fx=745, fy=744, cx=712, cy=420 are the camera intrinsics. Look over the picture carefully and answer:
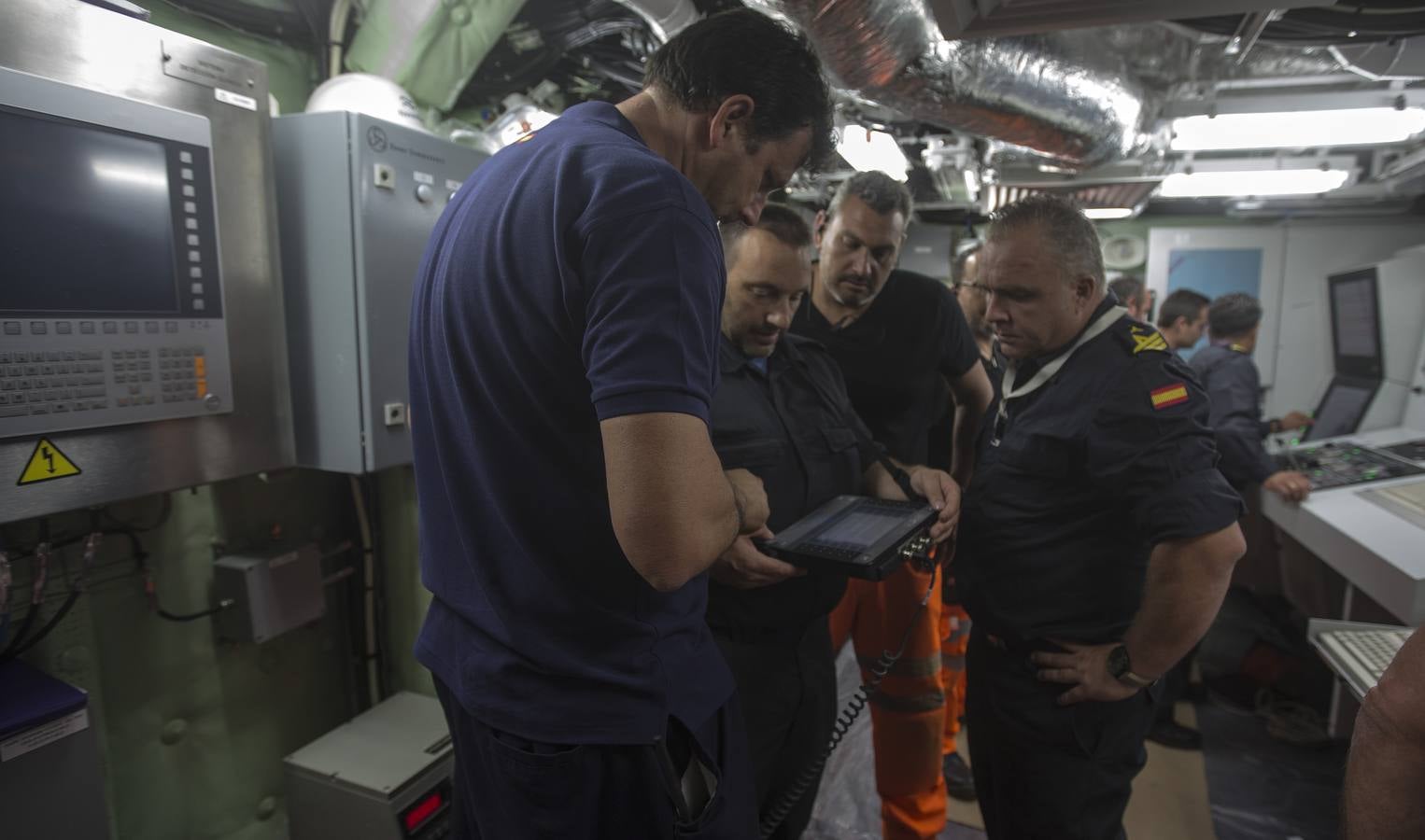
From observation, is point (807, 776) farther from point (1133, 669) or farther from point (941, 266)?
point (941, 266)

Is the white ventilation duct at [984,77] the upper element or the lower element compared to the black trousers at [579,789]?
upper

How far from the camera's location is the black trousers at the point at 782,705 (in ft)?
5.26

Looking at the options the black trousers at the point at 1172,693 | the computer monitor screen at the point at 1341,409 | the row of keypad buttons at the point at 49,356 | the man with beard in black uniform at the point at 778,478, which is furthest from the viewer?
the computer monitor screen at the point at 1341,409

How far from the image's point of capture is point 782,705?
64.5 inches

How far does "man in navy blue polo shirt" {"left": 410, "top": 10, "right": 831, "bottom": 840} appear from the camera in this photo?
780 millimetres

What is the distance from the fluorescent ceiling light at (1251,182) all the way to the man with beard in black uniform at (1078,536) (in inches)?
136

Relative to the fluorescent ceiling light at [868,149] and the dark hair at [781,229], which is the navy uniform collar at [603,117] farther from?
the fluorescent ceiling light at [868,149]

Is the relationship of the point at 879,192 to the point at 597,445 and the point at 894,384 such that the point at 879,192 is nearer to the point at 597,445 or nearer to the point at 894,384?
the point at 894,384

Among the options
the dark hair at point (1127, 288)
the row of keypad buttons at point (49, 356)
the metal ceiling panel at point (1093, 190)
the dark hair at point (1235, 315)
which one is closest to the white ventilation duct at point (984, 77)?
the metal ceiling panel at point (1093, 190)

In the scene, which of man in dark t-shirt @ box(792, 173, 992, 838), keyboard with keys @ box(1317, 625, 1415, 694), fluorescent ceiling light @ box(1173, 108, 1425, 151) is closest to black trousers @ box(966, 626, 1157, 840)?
keyboard with keys @ box(1317, 625, 1415, 694)

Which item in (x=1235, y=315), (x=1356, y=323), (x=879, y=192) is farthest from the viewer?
(x=1356, y=323)

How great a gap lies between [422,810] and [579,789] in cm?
133

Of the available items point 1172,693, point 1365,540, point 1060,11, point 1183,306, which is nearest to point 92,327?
point 1060,11

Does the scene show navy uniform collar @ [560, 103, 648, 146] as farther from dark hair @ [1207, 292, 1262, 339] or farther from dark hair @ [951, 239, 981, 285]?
dark hair @ [1207, 292, 1262, 339]
